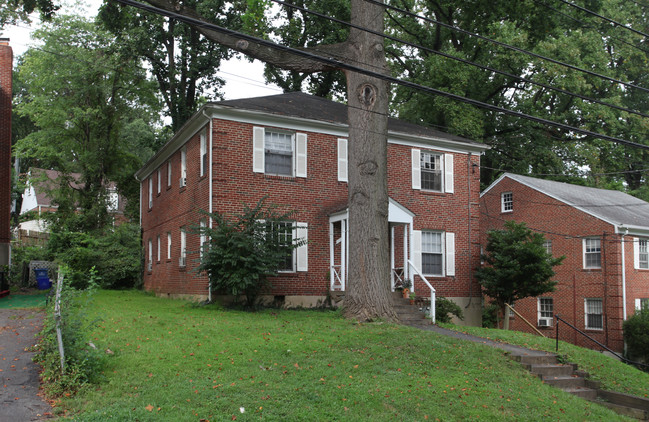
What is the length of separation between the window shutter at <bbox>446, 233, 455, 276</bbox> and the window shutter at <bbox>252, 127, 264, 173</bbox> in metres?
7.50

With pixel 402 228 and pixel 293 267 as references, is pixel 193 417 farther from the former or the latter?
pixel 402 228

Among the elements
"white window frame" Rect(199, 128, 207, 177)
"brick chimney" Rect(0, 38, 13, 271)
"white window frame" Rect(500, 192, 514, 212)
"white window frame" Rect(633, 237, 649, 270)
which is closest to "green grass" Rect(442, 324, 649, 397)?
"white window frame" Rect(199, 128, 207, 177)

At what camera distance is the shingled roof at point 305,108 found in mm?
17672

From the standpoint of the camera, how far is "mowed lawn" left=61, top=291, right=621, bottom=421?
7199 millimetres

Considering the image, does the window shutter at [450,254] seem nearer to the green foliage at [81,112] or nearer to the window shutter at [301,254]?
the window shutter at [301,254]

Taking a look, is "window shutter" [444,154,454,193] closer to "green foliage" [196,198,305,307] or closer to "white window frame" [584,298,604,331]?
"green foliage" [196,198,305,307]

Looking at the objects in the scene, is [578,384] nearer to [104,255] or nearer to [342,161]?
[342,161]

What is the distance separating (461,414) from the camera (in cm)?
794

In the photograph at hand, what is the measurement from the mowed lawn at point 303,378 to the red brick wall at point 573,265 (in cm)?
1708

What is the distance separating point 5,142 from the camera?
68.8 feet

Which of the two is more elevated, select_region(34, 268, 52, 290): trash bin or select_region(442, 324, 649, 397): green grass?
select_region(34, 268, 52, 290): trash bin

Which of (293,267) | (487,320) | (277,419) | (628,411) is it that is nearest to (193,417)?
(277,419)

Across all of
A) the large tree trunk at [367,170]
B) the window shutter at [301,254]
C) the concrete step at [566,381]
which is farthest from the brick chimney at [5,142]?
the concrete step at [566,381]

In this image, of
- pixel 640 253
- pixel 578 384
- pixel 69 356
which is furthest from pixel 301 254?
pixel 640 253
